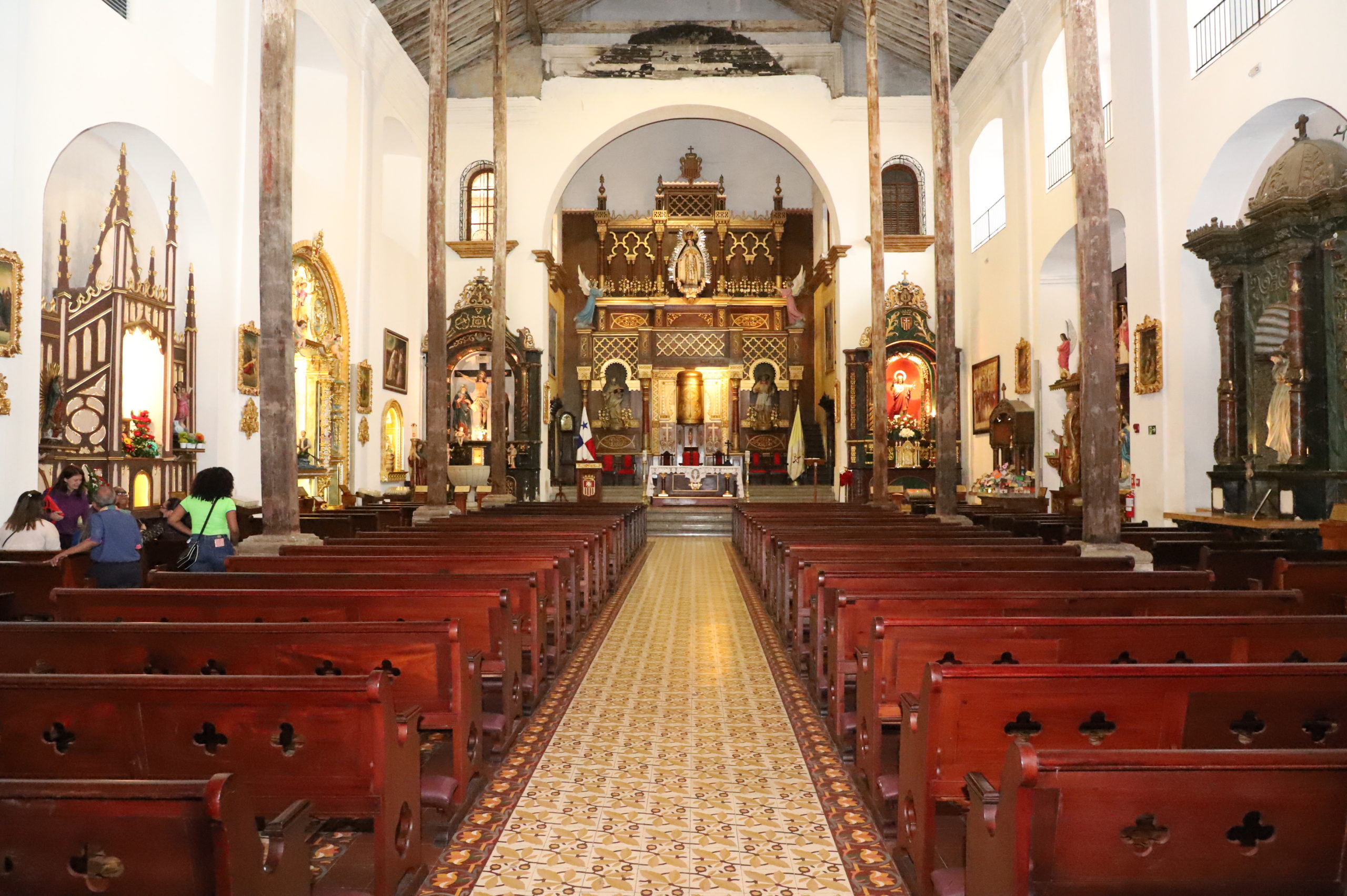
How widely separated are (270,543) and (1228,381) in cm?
975

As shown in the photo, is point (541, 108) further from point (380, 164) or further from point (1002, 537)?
point (1002, 537)

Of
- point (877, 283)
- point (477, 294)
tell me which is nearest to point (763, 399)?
point (477, 294)

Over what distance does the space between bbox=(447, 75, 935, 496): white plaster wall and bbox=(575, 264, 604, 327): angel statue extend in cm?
455

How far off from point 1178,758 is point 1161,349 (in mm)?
10651

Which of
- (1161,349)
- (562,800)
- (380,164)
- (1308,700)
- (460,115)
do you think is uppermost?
(460,115)

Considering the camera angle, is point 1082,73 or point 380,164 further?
point 380,164

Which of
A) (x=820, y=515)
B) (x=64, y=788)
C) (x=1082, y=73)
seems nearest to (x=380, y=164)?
(x=820, y=515)

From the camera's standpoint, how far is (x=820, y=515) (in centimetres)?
1159

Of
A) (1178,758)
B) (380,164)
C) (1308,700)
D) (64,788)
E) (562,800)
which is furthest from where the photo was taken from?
(380,164)

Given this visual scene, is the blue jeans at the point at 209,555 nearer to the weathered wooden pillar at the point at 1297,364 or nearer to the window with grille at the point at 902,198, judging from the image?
the weathered wooden pillar at the point at 1297,364

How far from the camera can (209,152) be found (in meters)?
11.3

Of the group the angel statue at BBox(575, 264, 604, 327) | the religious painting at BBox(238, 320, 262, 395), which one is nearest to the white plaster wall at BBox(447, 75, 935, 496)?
the angel statue at BBox(575, 264, 604, 327)

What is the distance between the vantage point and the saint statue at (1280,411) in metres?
9.44

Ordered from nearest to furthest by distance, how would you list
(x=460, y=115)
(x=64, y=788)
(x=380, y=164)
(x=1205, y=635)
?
(x=64, y=788) < (x=1205, y=635) < (x=380, y=164) < (x=460, y=115)
